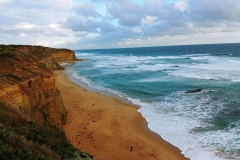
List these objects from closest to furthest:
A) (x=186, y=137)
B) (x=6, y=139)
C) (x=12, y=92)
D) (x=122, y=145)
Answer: (x=6, y=139)
(x=12, y=92)
(x=122, y=145)
(x=186, y=137)

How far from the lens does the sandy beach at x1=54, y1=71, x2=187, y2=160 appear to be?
12.3 meters

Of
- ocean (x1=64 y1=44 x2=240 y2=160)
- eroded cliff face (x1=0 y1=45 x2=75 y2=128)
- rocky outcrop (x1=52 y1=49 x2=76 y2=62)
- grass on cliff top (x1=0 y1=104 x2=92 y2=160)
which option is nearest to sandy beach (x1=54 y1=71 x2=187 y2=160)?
ocean (x1=64 y1=44 x2=240 y2=160)

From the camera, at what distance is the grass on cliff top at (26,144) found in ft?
16.0

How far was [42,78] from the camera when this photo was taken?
13.7m

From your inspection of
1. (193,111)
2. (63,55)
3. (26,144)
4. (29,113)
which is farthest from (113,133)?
(63,55)

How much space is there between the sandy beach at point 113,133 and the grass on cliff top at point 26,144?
18.0 ft

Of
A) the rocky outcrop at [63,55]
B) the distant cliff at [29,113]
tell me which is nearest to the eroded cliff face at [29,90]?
the distant cliff at [29,113]

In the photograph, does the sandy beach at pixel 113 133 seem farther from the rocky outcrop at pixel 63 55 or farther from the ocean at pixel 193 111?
the rocky outcrop at pixel 63 55

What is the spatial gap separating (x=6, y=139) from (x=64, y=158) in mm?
1586

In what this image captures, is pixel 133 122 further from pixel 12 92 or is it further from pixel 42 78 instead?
pixel 12 92

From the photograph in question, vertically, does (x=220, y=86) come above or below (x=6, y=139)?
below

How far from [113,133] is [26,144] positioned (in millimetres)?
9849

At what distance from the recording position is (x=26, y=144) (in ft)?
17.6

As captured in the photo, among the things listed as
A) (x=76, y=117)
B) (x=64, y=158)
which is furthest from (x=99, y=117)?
(x=64, y=158)
